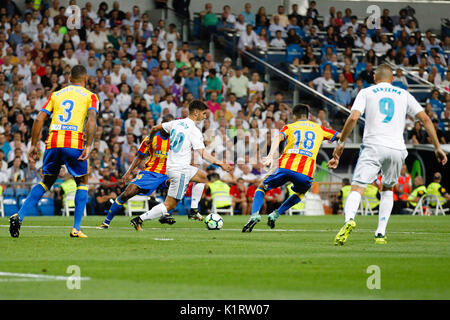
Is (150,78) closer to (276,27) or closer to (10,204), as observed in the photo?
(10,204)

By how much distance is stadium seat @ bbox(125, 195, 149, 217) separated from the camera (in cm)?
2364

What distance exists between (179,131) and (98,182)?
9530mm

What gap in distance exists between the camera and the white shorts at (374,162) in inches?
430

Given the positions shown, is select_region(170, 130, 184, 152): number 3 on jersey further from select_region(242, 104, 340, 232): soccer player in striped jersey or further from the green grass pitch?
the green grass pitch

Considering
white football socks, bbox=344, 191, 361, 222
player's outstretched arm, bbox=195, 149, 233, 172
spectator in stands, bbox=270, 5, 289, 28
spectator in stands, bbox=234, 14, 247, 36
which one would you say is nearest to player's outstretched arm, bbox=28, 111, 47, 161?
player's outstretched arm, bbox=195, 149, 233, 172

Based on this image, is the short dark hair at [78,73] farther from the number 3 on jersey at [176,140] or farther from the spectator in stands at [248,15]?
the spectator in stands at [248,15]

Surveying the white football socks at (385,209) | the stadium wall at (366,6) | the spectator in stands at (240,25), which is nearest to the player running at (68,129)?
the white football socks at (385,209)

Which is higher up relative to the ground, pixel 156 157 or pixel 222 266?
pixel 156 157

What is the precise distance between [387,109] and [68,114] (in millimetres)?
4245

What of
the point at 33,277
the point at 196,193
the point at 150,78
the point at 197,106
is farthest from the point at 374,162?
the point at 150,78

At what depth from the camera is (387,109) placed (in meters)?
11.0

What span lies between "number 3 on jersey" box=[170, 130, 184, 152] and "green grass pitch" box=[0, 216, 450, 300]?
2056 mm

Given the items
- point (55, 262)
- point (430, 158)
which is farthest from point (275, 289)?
point (430, 158)

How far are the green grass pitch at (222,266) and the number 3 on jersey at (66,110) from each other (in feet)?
5.30
